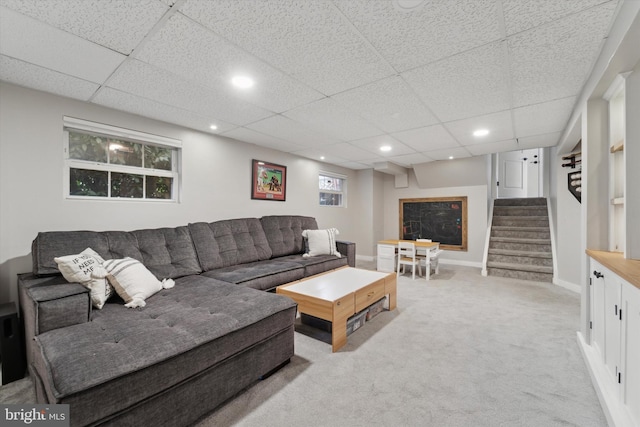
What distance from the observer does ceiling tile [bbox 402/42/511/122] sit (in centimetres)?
182

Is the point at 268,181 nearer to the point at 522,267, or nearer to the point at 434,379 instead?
the point at 434,379

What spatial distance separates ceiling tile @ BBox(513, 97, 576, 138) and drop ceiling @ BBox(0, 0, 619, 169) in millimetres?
26

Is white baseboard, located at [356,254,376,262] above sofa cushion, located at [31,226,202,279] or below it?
below

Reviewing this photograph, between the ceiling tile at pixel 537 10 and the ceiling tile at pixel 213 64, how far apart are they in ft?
4.59

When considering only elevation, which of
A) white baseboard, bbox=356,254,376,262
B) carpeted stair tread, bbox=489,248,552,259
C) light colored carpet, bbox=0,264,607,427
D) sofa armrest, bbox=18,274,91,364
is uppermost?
sofa armrest, bbox=18,274,91,364

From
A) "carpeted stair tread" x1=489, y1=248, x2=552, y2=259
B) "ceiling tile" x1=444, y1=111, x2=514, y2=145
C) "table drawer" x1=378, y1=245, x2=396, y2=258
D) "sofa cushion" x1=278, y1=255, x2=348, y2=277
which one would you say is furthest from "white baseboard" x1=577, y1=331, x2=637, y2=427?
"carpeted stair tread" x1=489, y1=248, x2=552, y2=259

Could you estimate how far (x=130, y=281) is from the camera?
1.95 meters

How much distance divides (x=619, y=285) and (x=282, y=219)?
11.8 feet

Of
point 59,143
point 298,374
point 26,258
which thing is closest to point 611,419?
point 298,374

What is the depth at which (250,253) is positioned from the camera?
3.43m

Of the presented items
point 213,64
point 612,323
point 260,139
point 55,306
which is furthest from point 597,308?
point 260,139

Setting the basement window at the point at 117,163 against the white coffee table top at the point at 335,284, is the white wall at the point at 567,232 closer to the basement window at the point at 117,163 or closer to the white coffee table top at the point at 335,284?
the white coffee table top at the point at 335,284

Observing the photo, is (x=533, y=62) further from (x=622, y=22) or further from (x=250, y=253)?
(x=250, y=253)

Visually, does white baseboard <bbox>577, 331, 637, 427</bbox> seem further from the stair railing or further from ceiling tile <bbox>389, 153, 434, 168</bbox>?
ceiling tile <bbox>389, 153, 434, 168</bbox>
